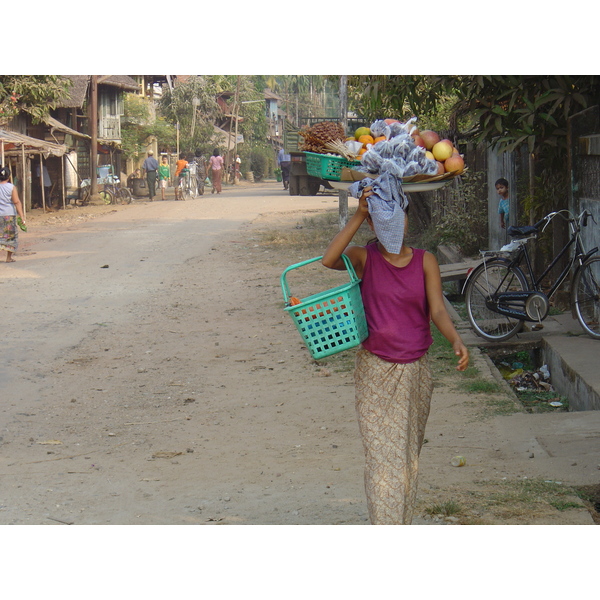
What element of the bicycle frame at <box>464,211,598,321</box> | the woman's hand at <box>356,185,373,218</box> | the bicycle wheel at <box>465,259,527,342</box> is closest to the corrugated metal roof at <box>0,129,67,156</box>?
the bicycle wheel at <box>465,259,527,342</box>

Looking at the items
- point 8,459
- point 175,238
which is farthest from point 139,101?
point 8,459

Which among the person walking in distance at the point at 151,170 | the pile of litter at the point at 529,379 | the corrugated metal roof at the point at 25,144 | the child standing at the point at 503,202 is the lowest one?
the pile of litter at the point at 529,379

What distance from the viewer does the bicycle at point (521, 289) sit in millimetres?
7363

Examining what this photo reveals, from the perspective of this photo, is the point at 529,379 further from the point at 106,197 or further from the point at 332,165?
the point at 106,197

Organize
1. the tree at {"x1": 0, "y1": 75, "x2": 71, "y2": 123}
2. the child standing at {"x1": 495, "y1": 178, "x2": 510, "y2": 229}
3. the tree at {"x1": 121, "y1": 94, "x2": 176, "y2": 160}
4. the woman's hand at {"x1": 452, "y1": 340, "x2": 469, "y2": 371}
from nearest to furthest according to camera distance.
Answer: the woman's hand at {"x1": 452, "y1": 340, "x2": 469, "y2": 371}
the child standing at {"x1": 495, "y1": 178, "x2": 510, "y2": 229}
the tree at {"x1": 0, "y1": 75, "x2": 71, "y2": 123}
the tree at {"x1": 121, "y1": 94, "x2": 176, "y2": 160}

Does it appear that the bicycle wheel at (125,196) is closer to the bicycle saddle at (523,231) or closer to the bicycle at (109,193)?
the bicycle at (109,193)

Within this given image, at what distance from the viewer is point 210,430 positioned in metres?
6.02

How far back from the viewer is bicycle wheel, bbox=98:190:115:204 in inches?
1193

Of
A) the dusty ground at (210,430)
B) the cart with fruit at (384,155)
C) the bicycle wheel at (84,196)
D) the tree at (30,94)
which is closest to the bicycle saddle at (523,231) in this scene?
the dusty ground at (210,430)

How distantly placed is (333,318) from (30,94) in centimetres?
2345

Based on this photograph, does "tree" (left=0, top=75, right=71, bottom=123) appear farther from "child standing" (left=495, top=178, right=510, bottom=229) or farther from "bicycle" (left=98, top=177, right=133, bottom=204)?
"child standing" (left=495, top=178, right=510, bottom=229)

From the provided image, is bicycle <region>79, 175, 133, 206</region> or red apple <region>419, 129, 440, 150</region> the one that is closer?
red apple <region>419, 129, 440, 150</region>

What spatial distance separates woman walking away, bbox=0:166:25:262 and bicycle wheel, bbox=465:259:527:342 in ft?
30.3

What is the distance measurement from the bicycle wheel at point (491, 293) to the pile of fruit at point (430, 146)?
4187 millimetres
